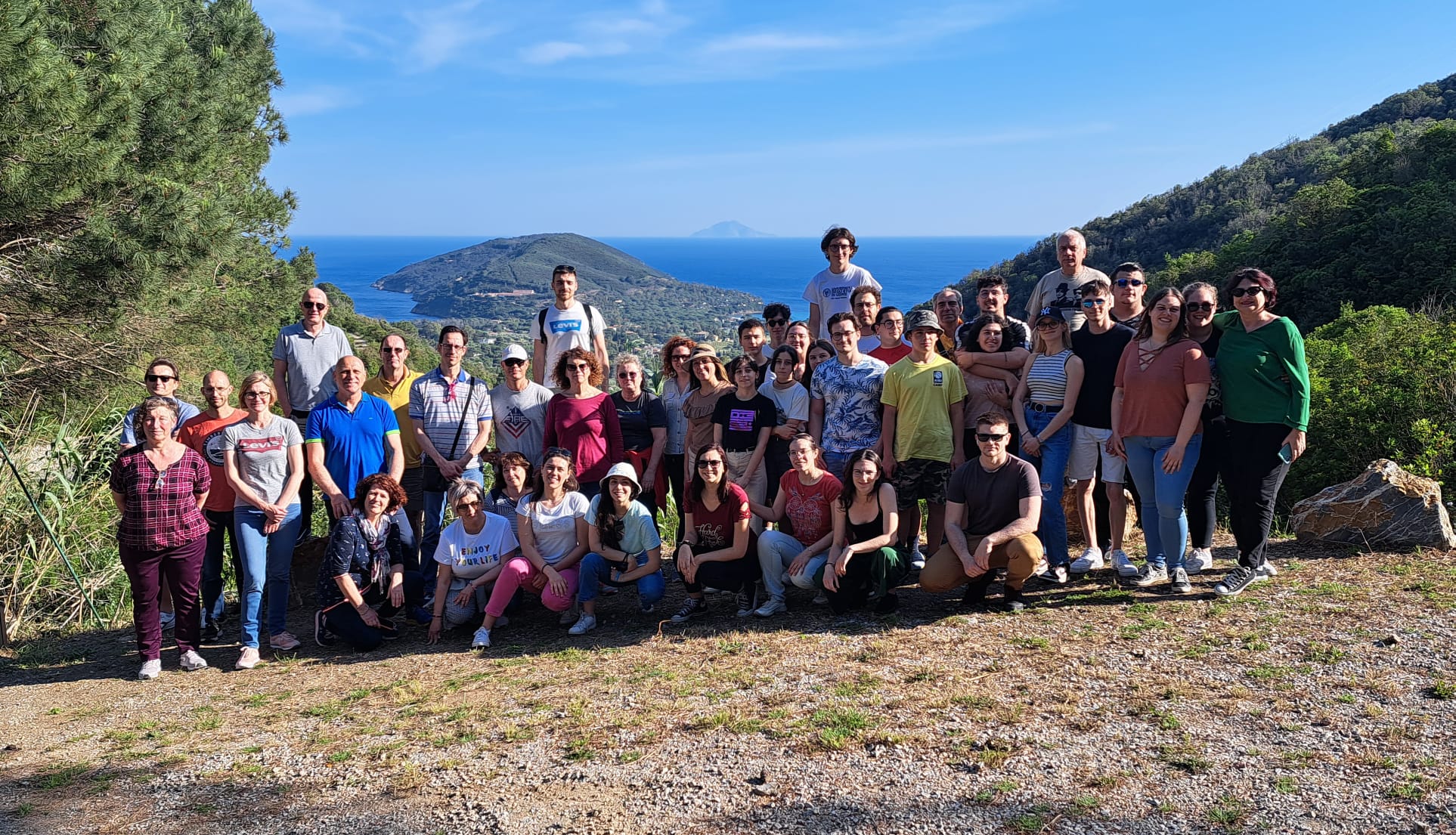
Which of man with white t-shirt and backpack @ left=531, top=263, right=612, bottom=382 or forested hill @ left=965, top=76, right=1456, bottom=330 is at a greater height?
forested hill @ left=965, top=76, right=1456, bottom=330

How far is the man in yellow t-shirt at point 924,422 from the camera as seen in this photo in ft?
19.9

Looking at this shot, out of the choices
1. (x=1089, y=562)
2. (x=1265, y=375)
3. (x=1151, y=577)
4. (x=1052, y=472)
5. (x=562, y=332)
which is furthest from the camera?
(x=562, y=332)

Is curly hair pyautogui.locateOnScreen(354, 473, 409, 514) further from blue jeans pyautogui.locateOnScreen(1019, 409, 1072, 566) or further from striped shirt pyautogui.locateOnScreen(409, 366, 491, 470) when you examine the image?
blue jeans pyautogui.locateOnScreen(1019, 409, 1072, 566)

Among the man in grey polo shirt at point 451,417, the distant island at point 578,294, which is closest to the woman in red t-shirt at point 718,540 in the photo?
the man in grey polo shirt at point 451,417

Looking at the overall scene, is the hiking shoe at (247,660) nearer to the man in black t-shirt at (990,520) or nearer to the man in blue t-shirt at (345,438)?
the man in blue t-shirt at (345,438)

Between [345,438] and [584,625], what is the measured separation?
2.01 m

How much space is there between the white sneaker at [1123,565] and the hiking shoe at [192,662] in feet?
19.1

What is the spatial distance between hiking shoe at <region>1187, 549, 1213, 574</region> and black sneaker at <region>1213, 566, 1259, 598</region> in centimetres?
19

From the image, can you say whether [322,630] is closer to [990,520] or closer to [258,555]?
[258,555]

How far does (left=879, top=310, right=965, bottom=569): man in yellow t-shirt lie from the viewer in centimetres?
605

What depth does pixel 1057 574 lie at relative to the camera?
6.36 meters

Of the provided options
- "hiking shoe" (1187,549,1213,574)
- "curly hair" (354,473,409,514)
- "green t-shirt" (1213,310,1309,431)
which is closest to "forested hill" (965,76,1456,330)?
"hiking shoe" (1187,549,1213,574)

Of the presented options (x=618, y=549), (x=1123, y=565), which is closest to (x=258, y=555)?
(x=618, y=549)

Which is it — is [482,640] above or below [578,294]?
below
